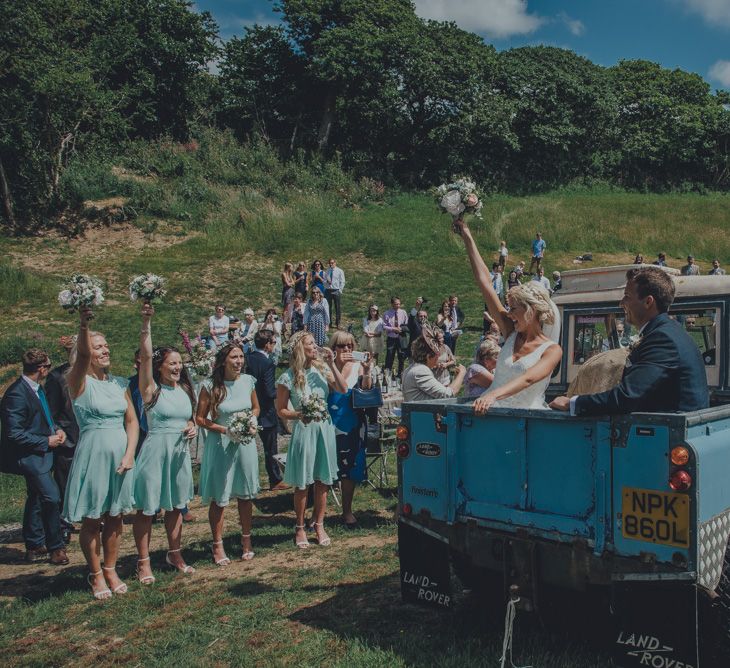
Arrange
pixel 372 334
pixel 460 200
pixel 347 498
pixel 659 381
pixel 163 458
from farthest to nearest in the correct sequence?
1. pixel 372 334
2. pixel 347 498
3. pixel 163 458
4. pixel 460 200
5. pixel 659 381

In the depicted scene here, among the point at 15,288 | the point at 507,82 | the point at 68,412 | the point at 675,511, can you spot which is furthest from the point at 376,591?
the point at 507,82

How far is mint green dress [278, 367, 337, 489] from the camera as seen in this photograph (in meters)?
7.09

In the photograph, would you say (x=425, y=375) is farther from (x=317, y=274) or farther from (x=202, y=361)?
(x=317, y=274)

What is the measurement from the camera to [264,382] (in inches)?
374

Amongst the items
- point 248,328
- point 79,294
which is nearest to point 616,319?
point 79,294

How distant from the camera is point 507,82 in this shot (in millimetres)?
47344

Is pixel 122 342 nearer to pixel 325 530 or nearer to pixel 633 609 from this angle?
pixel 325 530

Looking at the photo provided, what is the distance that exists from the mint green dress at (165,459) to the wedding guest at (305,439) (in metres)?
1.05

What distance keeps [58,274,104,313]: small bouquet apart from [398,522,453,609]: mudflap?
298 centimetres

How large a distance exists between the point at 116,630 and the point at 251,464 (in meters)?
1.90

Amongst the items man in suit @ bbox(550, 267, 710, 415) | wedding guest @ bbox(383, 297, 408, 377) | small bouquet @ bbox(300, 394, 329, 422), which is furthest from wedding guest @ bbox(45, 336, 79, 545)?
wedding guest @ bbox(383, 297, 408, 377)

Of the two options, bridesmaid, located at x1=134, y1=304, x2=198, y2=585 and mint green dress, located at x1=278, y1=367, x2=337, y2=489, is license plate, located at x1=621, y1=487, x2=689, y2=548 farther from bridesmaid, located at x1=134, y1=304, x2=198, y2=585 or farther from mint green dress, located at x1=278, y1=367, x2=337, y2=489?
bridesmaid, located at x1=134, y1=304, x2=198, y2=585

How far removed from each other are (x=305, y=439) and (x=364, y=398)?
1.08m

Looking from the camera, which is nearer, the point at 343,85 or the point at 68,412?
the point at 68,412
